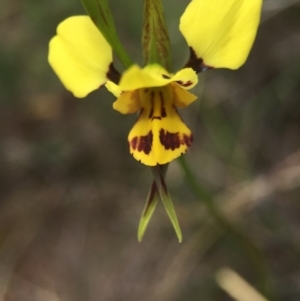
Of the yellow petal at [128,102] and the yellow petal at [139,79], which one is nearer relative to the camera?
the yellow petal at [139,79]

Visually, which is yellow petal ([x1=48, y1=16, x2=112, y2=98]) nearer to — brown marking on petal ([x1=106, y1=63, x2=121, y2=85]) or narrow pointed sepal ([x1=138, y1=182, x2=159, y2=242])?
brown marking on petal ([x1=106, y1=63, x2=121, y2=85])

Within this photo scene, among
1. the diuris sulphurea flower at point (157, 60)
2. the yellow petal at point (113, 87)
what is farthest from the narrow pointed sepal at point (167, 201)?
the yellow petal at point (113, 87)

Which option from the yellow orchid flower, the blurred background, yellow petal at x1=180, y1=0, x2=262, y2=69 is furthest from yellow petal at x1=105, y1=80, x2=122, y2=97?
the blurred background

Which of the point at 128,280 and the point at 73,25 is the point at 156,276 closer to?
the point at 128,280

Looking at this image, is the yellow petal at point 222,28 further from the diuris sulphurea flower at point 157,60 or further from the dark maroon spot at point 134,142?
the dark maroon spot at point 134,142

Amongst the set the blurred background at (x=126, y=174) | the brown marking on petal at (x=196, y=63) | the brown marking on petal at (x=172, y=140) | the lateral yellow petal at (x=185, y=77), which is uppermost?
the lateral yellow petal at (x=185, y=77)

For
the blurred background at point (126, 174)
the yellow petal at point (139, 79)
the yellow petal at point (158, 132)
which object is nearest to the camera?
the yellow petal at point (139, 79)
